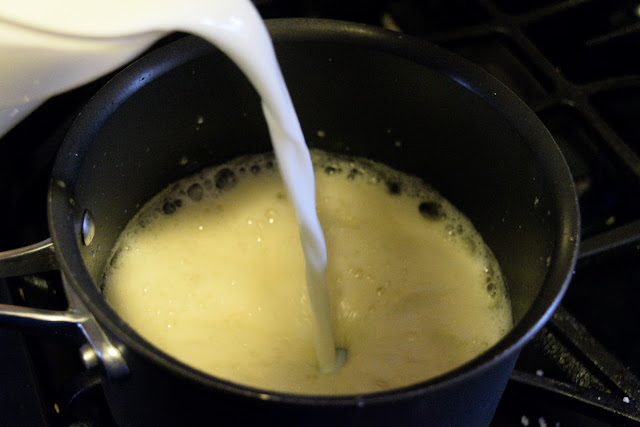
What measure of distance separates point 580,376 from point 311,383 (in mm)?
285

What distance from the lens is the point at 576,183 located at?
2.88 ft

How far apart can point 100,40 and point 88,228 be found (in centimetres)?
25

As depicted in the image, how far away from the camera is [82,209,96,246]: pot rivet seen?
26.5 inches

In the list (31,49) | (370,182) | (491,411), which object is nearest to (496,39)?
(370,182)

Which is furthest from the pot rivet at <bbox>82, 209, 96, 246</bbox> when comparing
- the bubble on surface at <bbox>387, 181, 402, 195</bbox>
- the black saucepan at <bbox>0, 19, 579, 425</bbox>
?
the bubble on surface at <bbox>387, 181, 402, 195</bbox>

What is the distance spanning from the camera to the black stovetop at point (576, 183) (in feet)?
2.30

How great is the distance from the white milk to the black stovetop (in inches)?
3.3

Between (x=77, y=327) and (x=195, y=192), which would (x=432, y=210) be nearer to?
(x=195, y=192)

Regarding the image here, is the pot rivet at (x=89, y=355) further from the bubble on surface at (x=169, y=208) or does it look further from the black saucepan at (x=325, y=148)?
the bubble on surface at (x=169, y=208)

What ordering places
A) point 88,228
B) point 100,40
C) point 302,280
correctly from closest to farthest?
point 100,40 < point 88,228 < point 302,280

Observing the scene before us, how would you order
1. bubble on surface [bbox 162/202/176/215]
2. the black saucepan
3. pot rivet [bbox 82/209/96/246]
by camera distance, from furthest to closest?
bubble on surface [bbox 162/202/176/215], pot rivet [bbox 82/209/96/246], the black saucepan

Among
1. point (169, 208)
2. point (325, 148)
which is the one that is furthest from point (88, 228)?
point (325, 148)

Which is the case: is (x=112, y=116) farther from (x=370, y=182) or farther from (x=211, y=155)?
(x=370, y=182)

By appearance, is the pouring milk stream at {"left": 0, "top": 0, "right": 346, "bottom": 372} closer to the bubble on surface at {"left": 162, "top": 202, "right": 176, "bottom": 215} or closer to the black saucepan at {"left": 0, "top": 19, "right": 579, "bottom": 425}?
the black saucepan at {"left": 0, "top": 19, "right": 579, "bottom": 425}
